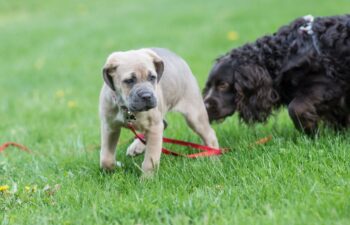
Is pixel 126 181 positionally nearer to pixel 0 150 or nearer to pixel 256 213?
pixel 256 213

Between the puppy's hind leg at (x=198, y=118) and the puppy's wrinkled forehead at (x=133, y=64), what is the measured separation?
914mm

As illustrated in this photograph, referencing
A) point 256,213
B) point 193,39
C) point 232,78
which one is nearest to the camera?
point 256,213

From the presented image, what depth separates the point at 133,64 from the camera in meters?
4.20

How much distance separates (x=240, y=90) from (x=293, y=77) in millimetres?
516

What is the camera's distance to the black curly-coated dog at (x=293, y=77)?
5.06 metres

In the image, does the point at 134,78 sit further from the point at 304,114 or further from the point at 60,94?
the point at 60,94

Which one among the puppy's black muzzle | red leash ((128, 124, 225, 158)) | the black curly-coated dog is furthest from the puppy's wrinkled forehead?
the black curly-coated dog

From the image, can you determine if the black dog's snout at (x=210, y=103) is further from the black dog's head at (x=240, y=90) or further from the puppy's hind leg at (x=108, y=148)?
the puppy's hind leg at (x=108, y=148)

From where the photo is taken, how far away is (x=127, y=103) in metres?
4.16

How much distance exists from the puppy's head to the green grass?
0.60 metres

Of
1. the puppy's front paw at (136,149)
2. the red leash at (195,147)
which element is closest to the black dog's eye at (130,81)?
the red leash at (195,147)

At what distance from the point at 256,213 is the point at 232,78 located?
7.35 ft

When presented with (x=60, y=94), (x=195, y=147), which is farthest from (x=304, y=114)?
(x=60, y=94)

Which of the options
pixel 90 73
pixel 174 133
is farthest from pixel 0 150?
pixel 90 73
